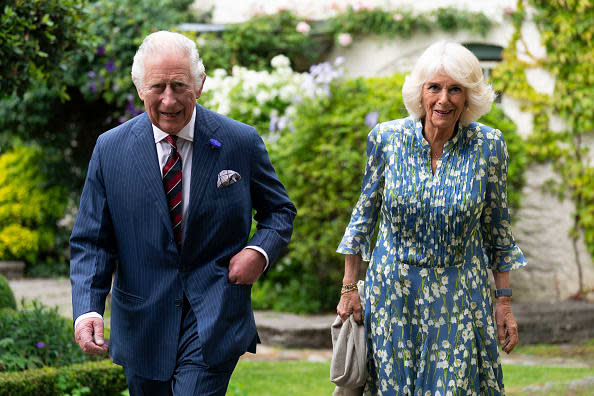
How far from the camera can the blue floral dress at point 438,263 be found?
3436 millimetres

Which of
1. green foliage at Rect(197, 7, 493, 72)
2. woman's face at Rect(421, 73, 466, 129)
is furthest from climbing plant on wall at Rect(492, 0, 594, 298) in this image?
woman's face at Rect(421, 73, 466, 129)

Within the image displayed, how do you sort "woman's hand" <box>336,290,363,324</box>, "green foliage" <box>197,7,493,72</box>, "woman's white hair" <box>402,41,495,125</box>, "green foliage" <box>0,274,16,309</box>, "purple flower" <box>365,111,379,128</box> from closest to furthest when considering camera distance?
1. "woman's white hair" <box>402,41,495,125</box>
2. "woman's hand" <box>336,290,363,324</box>
3. "green foliage" <box>0,274,16,309</box>
4. "purple flower" <box>365,111,379,128</box>
5. "green foliage" <box>197,7,493,72</box>

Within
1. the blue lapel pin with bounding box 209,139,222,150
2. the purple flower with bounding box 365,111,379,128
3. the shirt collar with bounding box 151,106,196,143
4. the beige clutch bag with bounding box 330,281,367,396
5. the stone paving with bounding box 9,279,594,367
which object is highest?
the purple flower with bounding box 365,111,379,128

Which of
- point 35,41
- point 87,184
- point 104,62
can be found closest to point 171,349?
point 87,184

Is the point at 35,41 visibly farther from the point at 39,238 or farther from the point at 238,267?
the point at 39,238

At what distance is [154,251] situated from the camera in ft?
10.3

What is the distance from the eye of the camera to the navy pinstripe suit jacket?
10.3 ft

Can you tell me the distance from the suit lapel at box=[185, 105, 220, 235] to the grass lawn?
268 centimetres

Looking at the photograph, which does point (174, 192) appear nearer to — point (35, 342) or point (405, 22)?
point (35, 342)

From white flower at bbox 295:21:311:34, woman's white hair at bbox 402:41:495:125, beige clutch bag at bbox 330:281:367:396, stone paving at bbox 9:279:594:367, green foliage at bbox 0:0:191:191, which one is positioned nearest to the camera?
woman's white hair at bbox 402:41:495:125

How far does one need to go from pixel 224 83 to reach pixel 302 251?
6.94 ft

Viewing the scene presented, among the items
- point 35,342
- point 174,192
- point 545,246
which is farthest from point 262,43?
point 174,192

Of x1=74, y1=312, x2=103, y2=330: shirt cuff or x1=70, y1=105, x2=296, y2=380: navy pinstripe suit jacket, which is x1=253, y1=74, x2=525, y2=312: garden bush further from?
x1=74, y1=312, x2=103, y2=330: shirt cuff

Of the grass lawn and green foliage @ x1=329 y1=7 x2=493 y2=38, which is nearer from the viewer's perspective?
the grass lawn
